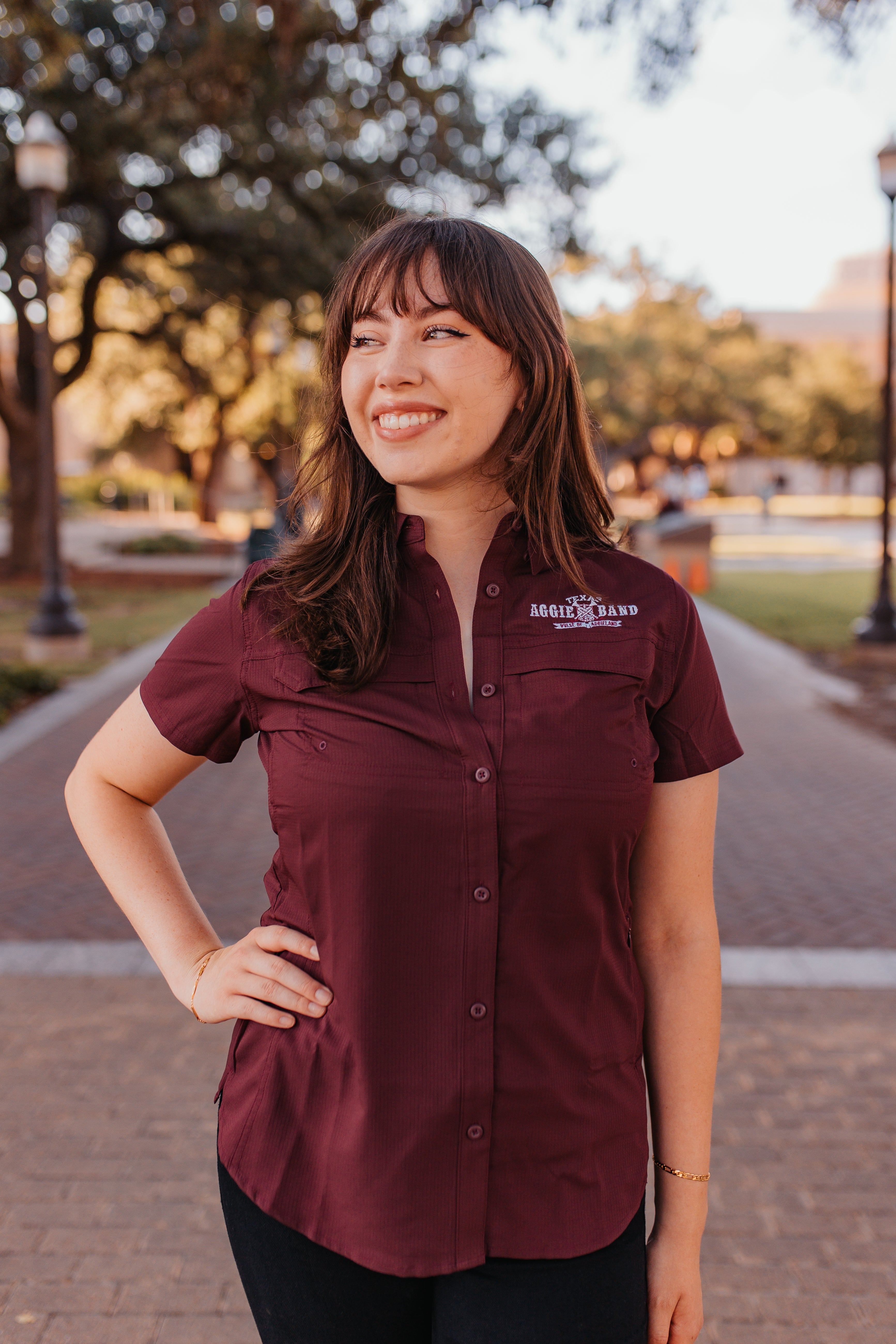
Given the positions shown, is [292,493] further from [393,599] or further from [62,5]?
[62,5]

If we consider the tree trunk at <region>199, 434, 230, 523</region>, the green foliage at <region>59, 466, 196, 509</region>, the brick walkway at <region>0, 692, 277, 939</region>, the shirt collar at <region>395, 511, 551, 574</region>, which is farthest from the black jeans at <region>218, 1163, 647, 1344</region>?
the green foliage at <region>59, 466, 196, 509</region>

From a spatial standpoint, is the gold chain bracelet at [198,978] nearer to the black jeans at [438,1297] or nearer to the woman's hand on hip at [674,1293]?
the black jeans at [438,1297]

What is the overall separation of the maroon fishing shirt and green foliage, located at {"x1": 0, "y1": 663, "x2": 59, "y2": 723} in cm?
906

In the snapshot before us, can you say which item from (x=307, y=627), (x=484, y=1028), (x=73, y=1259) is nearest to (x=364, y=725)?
(x=307, y=627)

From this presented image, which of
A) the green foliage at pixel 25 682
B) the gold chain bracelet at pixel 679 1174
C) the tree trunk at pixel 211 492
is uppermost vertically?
the tree trunk at pixel 211 492

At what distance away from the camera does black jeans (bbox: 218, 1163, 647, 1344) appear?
139cm

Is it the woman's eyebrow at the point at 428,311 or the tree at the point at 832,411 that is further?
the tree at the point at 832,411

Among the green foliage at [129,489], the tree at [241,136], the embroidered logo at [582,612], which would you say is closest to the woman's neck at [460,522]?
the embroidered logo at [582,612]

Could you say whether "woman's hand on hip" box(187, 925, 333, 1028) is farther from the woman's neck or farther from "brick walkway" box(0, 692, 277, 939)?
"brick walkway" box(0, 692, 277, 939)

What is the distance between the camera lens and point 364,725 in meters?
1.45

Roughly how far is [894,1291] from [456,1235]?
79.3 inches

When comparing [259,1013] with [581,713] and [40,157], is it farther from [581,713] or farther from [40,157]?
[40,157]

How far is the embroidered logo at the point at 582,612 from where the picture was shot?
4.96 ft

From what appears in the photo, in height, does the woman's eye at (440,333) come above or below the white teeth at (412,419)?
above
